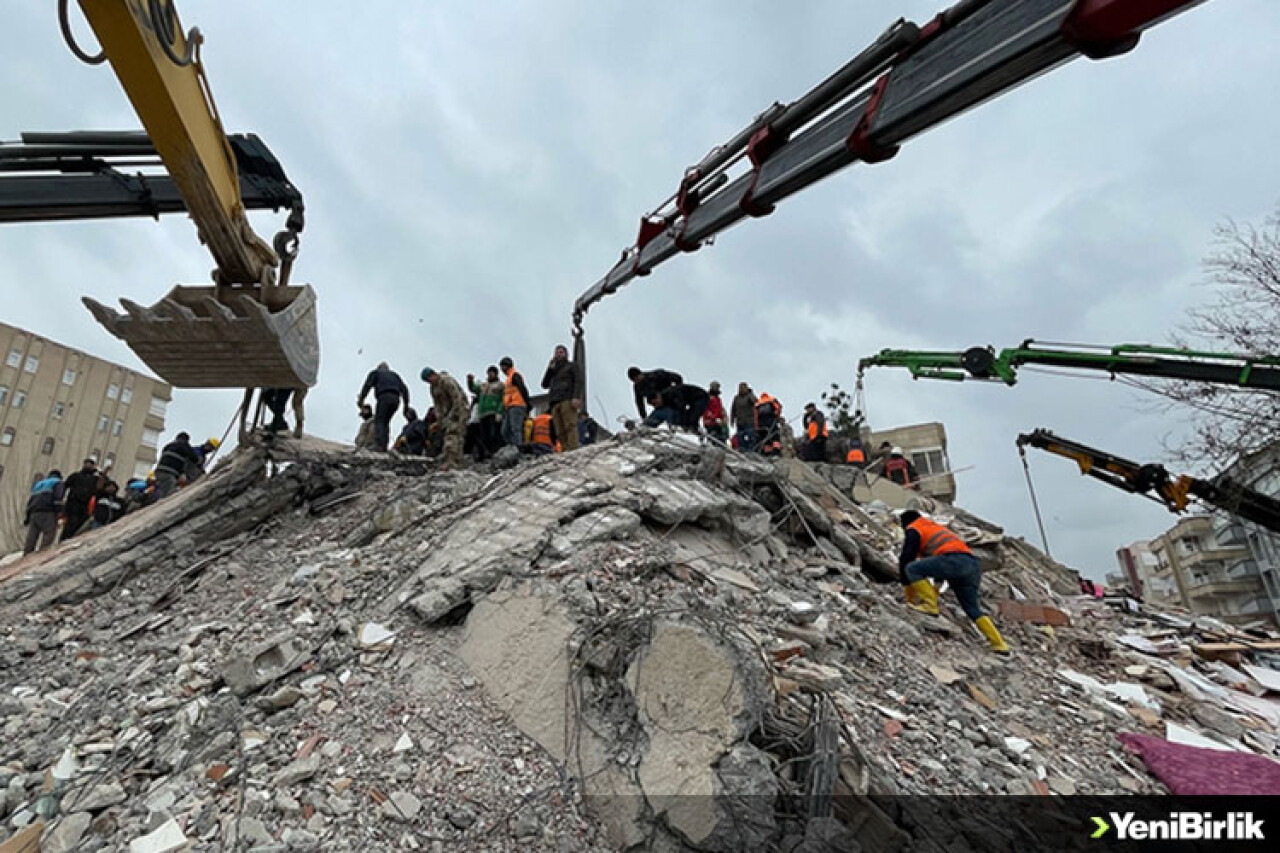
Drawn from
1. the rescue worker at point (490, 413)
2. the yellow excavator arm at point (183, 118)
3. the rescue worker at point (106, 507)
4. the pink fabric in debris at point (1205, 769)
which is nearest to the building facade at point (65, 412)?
the rescue worker at point (106, 507)

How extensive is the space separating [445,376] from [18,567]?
4570 mm

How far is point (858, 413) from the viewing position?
1570 cm

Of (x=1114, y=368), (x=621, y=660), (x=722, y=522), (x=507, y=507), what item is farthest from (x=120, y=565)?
(x=1114, y=368)

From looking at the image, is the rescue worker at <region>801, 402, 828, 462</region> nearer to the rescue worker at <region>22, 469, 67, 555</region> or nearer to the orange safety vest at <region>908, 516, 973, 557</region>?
the orange safety vest at <region>908, 516, 973, 557</region>

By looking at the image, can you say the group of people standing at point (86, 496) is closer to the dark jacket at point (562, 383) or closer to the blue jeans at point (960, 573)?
the dark jacket at point (562, 383)

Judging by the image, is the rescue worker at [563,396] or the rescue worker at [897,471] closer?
the rescue worker at [563,396]

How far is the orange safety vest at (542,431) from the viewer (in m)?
8.24

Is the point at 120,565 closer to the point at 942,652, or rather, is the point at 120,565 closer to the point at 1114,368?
the point at 942,652

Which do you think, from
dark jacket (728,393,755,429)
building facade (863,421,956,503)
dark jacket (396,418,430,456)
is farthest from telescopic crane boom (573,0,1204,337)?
building facade (863,421,956,503)

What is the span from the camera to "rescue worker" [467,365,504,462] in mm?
8250

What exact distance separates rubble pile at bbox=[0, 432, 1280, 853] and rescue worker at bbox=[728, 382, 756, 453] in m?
3.51

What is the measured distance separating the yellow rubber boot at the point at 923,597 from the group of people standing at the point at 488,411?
4465 millimetres

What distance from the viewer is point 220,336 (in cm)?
400

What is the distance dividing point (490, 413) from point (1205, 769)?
784 cm
